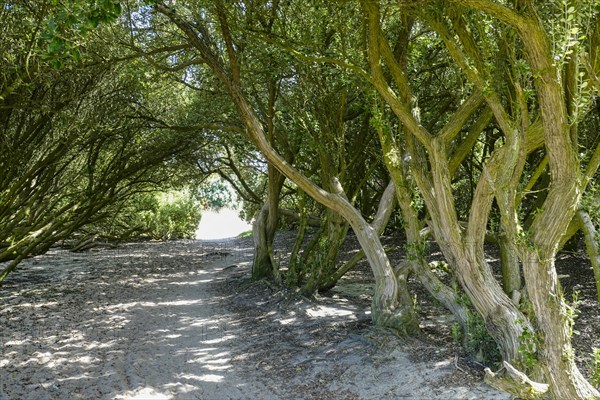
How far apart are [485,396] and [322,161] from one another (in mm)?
5026

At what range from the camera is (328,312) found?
27.6ft

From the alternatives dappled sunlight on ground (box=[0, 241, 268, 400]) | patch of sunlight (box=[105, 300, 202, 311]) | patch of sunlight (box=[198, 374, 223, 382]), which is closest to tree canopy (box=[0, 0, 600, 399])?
dappled sunlight on ground (box=[0, 241, 268, 400])

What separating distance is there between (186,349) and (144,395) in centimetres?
158

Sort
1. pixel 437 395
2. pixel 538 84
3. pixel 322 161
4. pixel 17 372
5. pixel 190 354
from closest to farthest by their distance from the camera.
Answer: pixel 538 84 < pixel 437 395 < pixel 17 372 < pixel 190 354 < pixel 322 161

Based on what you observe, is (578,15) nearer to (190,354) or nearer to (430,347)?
(430,347)

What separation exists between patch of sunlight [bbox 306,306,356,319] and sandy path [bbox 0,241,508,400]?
0.02 m

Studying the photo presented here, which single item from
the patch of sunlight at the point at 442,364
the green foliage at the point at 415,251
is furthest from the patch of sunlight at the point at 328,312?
the patch of sunlight at the point at 442,364

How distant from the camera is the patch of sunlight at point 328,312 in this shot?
8262 millimetres

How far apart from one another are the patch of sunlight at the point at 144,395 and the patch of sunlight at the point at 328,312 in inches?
130

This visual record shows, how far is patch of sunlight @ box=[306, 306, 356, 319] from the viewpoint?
27.1 ft

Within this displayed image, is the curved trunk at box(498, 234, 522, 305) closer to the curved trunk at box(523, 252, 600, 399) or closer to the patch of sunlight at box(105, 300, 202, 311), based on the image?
the curved trunk at box(523, 252, 600, 399)

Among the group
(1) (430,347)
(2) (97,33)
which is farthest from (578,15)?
(2) (97,33)

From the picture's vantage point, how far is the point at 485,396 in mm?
4906

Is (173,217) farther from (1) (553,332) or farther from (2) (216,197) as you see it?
(1) (553,332)
